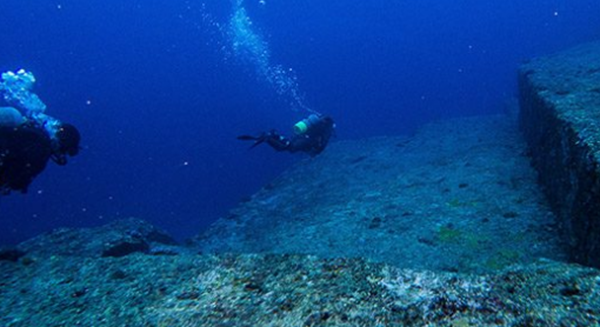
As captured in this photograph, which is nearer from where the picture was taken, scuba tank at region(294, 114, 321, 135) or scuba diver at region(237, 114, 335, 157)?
scuba tank at region(294, 114, 321, 135)

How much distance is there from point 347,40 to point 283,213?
8805cm

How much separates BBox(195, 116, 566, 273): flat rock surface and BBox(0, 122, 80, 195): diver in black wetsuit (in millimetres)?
3281

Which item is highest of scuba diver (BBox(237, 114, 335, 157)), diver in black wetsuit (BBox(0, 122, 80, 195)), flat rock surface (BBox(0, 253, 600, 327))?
scuba diver (BBox(237, 114, 335, 157))

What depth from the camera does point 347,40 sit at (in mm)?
90688

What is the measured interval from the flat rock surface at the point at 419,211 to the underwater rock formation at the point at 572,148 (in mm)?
410

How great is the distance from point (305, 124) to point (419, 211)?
5.22 meters

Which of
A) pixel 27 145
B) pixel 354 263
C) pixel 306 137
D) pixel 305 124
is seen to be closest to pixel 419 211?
pixel 354 263

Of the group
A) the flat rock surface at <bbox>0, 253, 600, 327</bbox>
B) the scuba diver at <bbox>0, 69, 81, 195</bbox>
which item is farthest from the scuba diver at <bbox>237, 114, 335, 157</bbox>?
the flat rock surface at <bbox>0, 253, 600, 327</bbox>

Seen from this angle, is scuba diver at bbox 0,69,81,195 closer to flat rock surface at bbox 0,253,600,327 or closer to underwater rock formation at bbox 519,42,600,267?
flat rock surface at bbox 0,253,600,327

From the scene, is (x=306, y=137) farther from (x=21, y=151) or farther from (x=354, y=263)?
(x=354, y=263)

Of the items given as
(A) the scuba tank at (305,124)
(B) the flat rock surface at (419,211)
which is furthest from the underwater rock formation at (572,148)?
(A) the scuba tank at (305,124)

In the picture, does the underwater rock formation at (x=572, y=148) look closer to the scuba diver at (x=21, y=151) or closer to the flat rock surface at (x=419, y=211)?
the flat rock surface at (x=419, y=211)

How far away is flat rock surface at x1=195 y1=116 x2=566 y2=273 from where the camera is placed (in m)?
4.71

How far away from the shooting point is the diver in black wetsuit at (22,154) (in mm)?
5371
